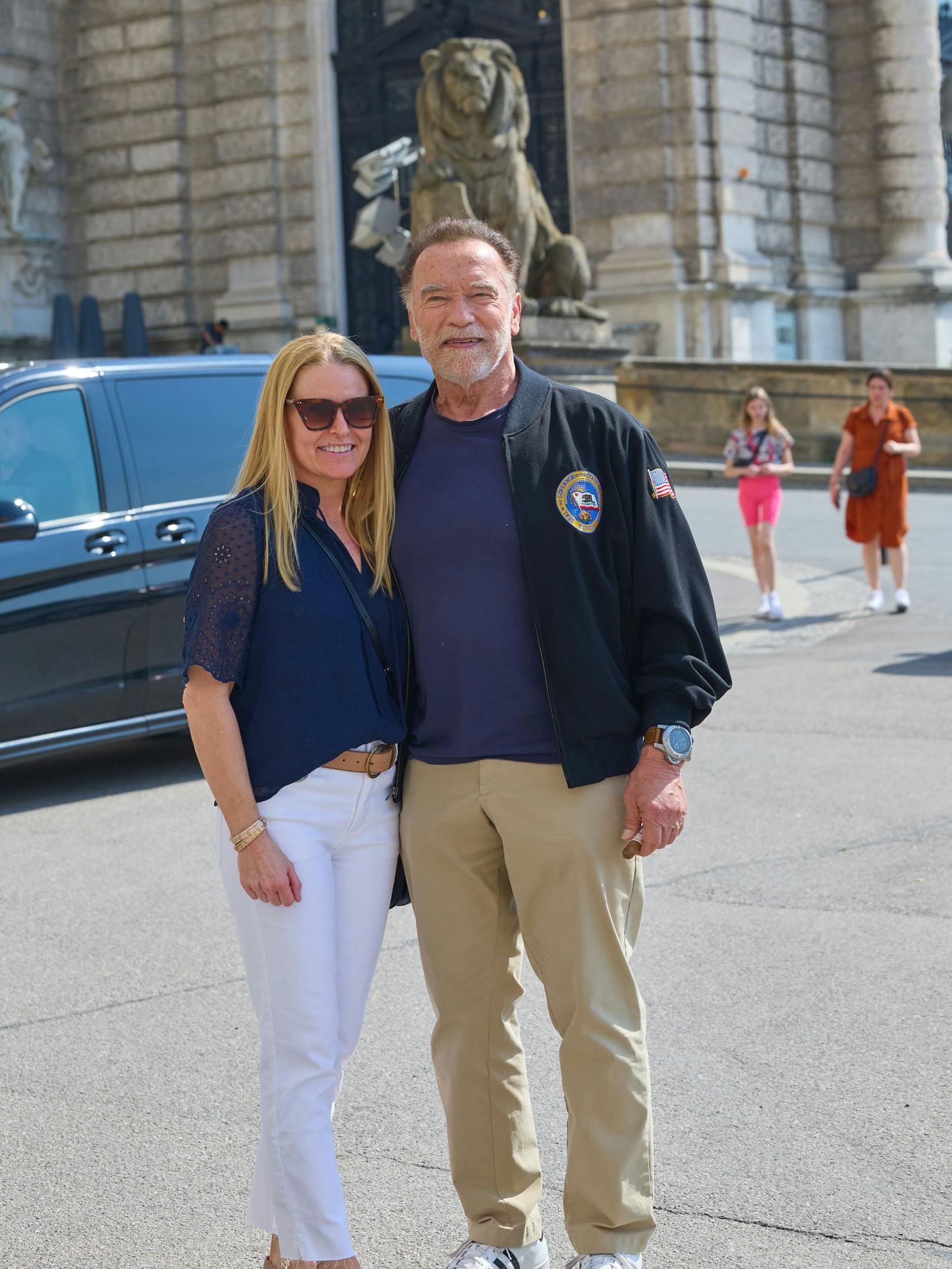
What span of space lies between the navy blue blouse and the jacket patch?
0.45m

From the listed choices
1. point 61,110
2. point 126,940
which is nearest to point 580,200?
point 61,110

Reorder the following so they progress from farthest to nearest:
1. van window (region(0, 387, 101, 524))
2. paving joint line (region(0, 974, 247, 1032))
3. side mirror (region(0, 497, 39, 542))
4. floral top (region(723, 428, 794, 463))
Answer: floral top (region(723, 428, 794, 463)) < van window (region(0, 387, 101, 524)) < side mirror (region(0, 497, 39, 542)) < paving joint line (region(0, 974, 247, 1032))

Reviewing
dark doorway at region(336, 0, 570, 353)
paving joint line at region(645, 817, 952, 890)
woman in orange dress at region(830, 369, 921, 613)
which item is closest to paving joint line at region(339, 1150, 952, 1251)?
paving joint line at region(645, 817, 952, 890)

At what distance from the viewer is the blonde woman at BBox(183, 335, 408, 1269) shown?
10.0 feet

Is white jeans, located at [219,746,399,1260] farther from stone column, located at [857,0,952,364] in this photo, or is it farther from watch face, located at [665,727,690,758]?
stone column, located at [857,0,952,364]

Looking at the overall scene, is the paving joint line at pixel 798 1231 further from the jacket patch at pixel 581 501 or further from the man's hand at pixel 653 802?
the jacket patch at pixel 581 501

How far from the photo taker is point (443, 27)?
1053 inches

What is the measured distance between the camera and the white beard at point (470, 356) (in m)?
3.25

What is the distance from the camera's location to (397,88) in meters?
27.1

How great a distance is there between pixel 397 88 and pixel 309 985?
25.8 m

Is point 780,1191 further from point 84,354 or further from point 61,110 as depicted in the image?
point 61,110

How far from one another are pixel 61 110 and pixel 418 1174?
28.4 meters

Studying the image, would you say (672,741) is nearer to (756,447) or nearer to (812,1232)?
(812,1232)

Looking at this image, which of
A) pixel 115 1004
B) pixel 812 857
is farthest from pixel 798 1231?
pixel 812 857
